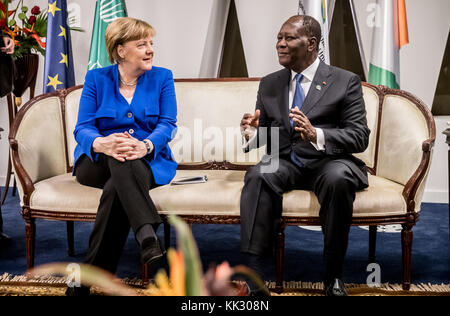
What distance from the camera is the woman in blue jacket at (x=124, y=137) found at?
88.0 inches

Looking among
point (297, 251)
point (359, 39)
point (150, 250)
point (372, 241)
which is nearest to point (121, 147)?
point (150, 250)

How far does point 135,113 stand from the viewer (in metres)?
2.60

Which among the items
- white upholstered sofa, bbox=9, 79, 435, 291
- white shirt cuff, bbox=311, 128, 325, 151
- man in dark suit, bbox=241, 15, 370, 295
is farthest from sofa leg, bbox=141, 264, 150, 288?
white shirt cuff, bbox=311, 128, 325, 151

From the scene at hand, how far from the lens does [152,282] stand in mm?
2521

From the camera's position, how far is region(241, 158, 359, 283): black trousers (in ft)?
7.26

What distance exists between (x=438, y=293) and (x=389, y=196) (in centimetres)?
52

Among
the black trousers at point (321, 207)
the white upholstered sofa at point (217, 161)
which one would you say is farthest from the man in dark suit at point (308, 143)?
the white upholstered sofa at point (217, 161)

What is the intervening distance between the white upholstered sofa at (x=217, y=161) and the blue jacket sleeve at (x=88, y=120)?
0.24 meters

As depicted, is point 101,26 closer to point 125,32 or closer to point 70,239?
point 125,32

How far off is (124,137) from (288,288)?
112 cm

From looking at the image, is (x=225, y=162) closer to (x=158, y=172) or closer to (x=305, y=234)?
(x=158, y=172)

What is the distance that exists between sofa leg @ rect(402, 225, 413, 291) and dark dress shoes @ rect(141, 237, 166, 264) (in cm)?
119

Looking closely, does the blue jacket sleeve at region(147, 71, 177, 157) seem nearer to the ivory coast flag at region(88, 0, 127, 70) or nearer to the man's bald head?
the man's bald head
